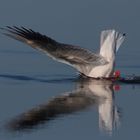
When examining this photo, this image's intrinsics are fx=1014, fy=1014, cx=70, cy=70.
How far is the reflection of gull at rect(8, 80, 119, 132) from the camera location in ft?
48.7

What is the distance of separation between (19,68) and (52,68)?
94 centimetres

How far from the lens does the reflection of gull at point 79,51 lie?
20.9 m

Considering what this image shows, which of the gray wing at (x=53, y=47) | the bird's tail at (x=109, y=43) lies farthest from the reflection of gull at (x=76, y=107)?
the bird's tail at (x=109, y=43)

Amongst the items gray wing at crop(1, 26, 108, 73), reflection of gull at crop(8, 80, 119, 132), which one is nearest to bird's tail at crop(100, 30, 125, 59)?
gray wing at crop(1, 26, 108, 73)

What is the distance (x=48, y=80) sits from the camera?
20234mm

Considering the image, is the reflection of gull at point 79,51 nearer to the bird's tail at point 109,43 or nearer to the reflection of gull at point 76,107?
the bird's tail at point 109,43

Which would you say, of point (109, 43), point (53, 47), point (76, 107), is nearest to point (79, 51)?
point (53, 47)

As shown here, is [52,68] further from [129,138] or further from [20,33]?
[129,138]

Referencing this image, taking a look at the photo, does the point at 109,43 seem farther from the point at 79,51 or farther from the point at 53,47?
the point at 53,47

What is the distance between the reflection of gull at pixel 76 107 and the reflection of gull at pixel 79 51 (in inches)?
52.4

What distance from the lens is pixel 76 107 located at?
54.3ft

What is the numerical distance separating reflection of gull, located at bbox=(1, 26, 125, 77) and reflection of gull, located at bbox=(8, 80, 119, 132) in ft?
4.37

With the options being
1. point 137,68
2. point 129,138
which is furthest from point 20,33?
point 129,138

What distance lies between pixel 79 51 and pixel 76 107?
4.41m
